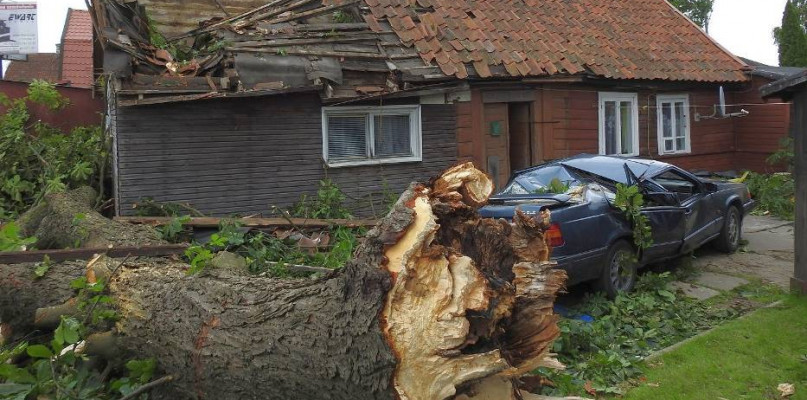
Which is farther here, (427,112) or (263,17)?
(427,112)

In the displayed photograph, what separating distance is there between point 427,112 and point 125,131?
15.8ft

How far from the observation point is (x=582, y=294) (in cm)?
829

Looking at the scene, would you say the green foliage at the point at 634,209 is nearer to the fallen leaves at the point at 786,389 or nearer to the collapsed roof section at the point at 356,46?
the fallen leaves at the point at 786,389

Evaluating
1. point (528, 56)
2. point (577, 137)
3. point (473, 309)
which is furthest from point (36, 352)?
point (577, 137)

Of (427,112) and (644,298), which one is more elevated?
(427,112)

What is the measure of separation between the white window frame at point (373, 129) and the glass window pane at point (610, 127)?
16.1 feet

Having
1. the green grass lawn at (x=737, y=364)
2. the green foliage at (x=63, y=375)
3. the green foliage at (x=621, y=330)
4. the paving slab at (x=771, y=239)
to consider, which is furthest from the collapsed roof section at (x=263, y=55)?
the green grass lawn at (x=737, y=364)

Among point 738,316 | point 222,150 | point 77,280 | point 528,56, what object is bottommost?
point 738,316

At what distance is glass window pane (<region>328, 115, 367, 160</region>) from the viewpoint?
11.4 metres

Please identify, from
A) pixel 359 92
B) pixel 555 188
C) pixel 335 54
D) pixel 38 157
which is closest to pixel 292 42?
pixel 335 54

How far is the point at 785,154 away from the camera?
1608cm

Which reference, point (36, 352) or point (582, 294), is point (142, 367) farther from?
point (582, 294)

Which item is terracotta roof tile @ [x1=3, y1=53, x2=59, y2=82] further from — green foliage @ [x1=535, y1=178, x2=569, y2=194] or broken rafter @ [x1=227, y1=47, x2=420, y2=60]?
green foliage @ [x1=535, y1=178, x2=569, y2=194]

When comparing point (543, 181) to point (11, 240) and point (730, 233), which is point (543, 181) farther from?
point (11, 240)
